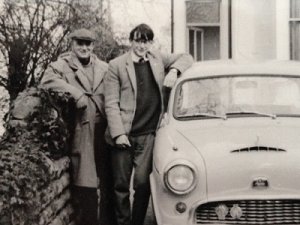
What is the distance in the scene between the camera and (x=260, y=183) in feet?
17.4

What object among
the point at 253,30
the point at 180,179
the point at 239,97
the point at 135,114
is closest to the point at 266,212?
the point at 180,179

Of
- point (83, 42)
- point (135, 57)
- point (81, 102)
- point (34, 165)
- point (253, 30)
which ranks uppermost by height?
point (253, 30)

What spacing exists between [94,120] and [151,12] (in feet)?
25.2

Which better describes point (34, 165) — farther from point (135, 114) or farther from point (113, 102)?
point (135, 114)

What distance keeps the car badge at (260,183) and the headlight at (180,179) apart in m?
0.45

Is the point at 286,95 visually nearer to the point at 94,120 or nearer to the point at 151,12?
the point at 94,120

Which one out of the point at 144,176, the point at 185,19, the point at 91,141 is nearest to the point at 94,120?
the point at 91,141

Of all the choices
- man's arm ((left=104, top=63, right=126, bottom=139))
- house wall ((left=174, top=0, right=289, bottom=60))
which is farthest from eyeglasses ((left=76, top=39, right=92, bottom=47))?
house wall ((left=174, top=0, right=289, bottom=60))

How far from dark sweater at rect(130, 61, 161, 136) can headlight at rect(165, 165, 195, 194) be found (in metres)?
1.12

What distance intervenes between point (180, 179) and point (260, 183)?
0.60 meters

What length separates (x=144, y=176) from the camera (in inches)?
253

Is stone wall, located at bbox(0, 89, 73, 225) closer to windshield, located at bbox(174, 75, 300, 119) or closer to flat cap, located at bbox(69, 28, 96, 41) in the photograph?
flat cap, located at bbox(69, 28, 96, 41)

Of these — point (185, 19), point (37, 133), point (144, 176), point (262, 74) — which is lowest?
point (144, 176)

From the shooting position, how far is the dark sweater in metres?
6.52
